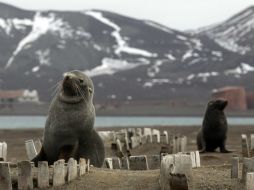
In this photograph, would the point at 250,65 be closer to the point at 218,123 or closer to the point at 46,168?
the point at 218,123

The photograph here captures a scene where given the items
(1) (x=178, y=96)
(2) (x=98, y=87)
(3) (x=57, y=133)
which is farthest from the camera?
(2) (x=98, y=87)

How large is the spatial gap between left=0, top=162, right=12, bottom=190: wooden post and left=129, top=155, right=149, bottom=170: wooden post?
3013 millimetres

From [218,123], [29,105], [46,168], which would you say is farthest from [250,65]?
[46,168]

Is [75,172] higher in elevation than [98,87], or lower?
lower

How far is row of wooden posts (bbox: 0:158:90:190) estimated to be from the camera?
10500 millimetres

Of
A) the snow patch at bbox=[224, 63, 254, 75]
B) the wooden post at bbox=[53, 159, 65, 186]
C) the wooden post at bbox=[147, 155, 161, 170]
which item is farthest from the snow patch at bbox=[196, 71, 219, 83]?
the wooden post at bbox=[53, 159, 65, 186]

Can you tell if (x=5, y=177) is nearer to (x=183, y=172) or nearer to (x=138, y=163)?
(x=183, y=172)

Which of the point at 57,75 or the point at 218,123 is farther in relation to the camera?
the point at 57,75

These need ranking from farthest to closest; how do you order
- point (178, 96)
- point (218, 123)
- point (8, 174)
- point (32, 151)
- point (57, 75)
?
point (57, 75) → point (178, 96) → point (218, 123) → point (32, 151) → point (8, 174)

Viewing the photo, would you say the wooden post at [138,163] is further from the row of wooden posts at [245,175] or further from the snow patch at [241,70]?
the snow patch at [241,70]

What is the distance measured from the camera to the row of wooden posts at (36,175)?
10.5 m

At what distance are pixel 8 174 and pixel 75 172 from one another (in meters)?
1.13

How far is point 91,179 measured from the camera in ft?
36.2

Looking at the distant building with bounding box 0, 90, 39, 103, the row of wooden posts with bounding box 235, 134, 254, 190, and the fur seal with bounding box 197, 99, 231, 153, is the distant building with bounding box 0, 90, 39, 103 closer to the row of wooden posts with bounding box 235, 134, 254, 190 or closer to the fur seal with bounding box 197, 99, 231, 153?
the fur seal with bounding box 197, 99, 231, 153
